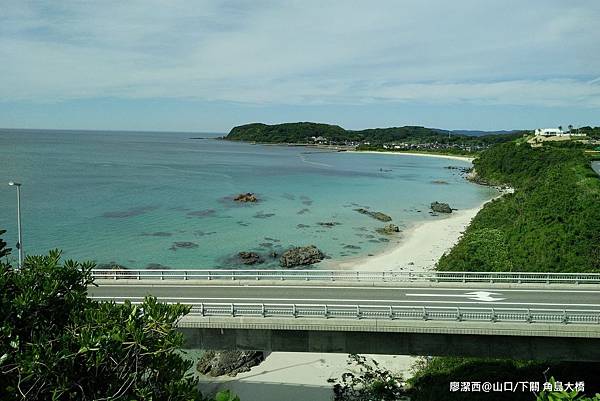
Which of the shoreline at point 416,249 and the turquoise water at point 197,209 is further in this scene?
the turquoise water at point 197,209

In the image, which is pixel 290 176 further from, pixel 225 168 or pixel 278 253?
pixel 278 253

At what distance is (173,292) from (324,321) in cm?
913

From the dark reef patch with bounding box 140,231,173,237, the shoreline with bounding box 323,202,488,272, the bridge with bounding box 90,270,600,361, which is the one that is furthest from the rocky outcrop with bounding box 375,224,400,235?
the bridge with bounding box 90,270,600,361

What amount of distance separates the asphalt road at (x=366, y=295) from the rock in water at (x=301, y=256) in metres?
21.0

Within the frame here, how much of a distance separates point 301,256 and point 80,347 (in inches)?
1470

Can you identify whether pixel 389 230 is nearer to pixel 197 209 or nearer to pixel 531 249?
pixel 531 249

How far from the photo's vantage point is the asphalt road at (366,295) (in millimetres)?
21547

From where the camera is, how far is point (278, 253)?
49.0 m

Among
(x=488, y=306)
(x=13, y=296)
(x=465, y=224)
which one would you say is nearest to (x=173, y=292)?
(x=13, y=296)

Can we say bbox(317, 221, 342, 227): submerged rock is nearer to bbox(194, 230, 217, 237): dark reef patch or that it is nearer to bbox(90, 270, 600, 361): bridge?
bbox(194, 230, 217, 237): dark reef patch

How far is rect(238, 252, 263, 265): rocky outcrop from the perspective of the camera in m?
45.6

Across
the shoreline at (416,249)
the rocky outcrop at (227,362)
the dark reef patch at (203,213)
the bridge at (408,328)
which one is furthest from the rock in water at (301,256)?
the bridge at (408,328)

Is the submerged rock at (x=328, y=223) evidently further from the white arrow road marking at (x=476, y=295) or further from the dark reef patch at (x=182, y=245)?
the white arrow road marking at (x=476, y=295)

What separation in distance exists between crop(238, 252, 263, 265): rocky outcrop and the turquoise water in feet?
3.40
